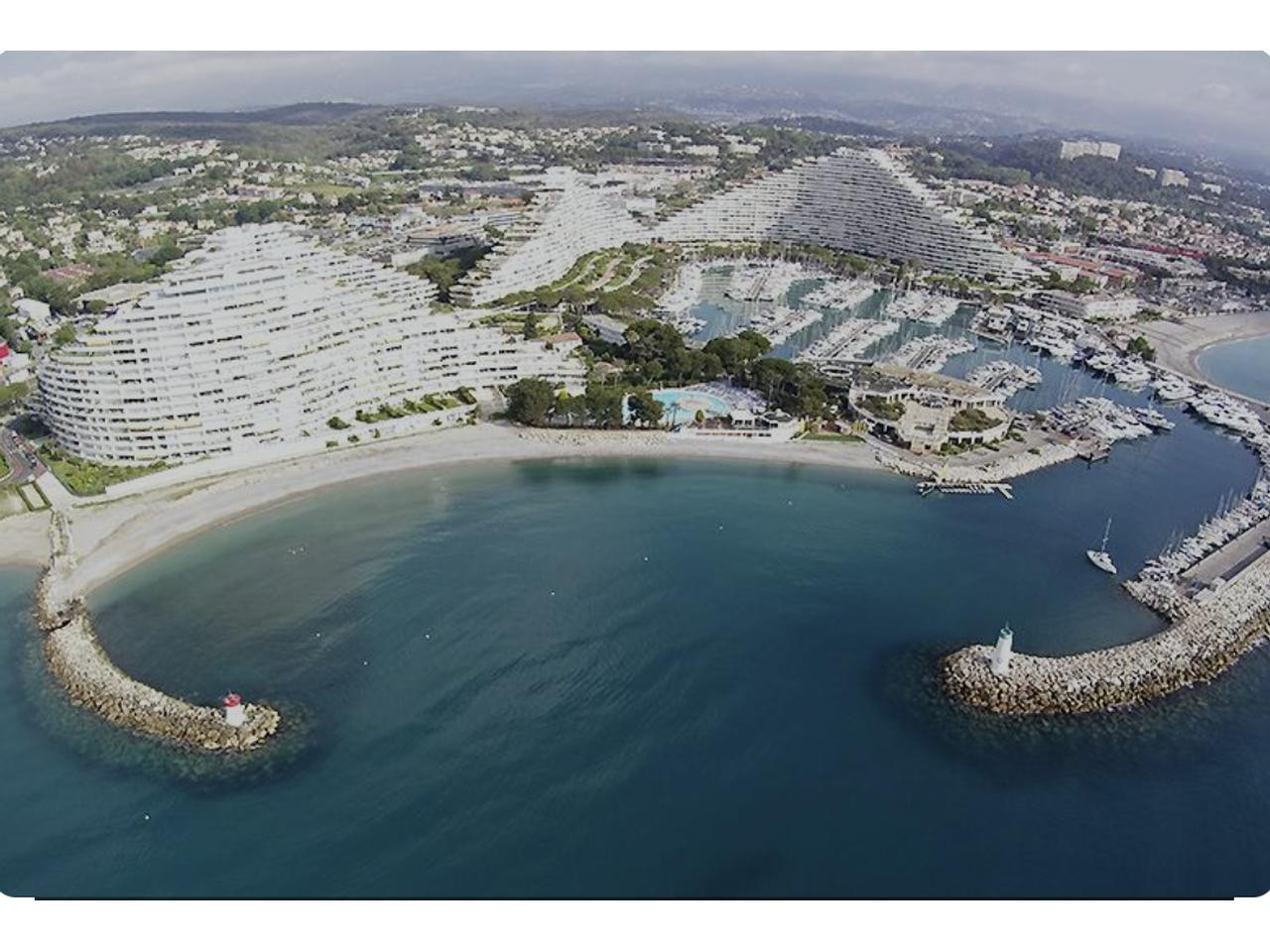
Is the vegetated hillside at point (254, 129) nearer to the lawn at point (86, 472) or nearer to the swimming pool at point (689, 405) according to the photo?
the lawn at point (86, 472)

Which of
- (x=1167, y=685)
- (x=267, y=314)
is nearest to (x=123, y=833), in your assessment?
(x=267, y=314)

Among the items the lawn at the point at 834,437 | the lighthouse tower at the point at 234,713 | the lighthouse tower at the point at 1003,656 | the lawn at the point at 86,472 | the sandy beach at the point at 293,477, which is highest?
the lawn at the point at 86,472

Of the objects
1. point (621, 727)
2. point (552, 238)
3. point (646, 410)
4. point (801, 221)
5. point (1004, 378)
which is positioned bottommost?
point (621, 727)

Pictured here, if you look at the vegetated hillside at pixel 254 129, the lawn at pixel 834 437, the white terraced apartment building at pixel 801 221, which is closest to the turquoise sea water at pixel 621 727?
the lawn at pixel 834 437

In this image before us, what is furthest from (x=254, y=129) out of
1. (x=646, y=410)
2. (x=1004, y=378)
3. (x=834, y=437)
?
(x=834, y=437)

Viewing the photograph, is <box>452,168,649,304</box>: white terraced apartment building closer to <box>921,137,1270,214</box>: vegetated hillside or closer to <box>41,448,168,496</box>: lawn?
<box>41,448,168,496</box>: lawn

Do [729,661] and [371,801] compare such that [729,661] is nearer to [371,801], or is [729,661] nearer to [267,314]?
[371,801]

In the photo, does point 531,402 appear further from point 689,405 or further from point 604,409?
point 689,405
